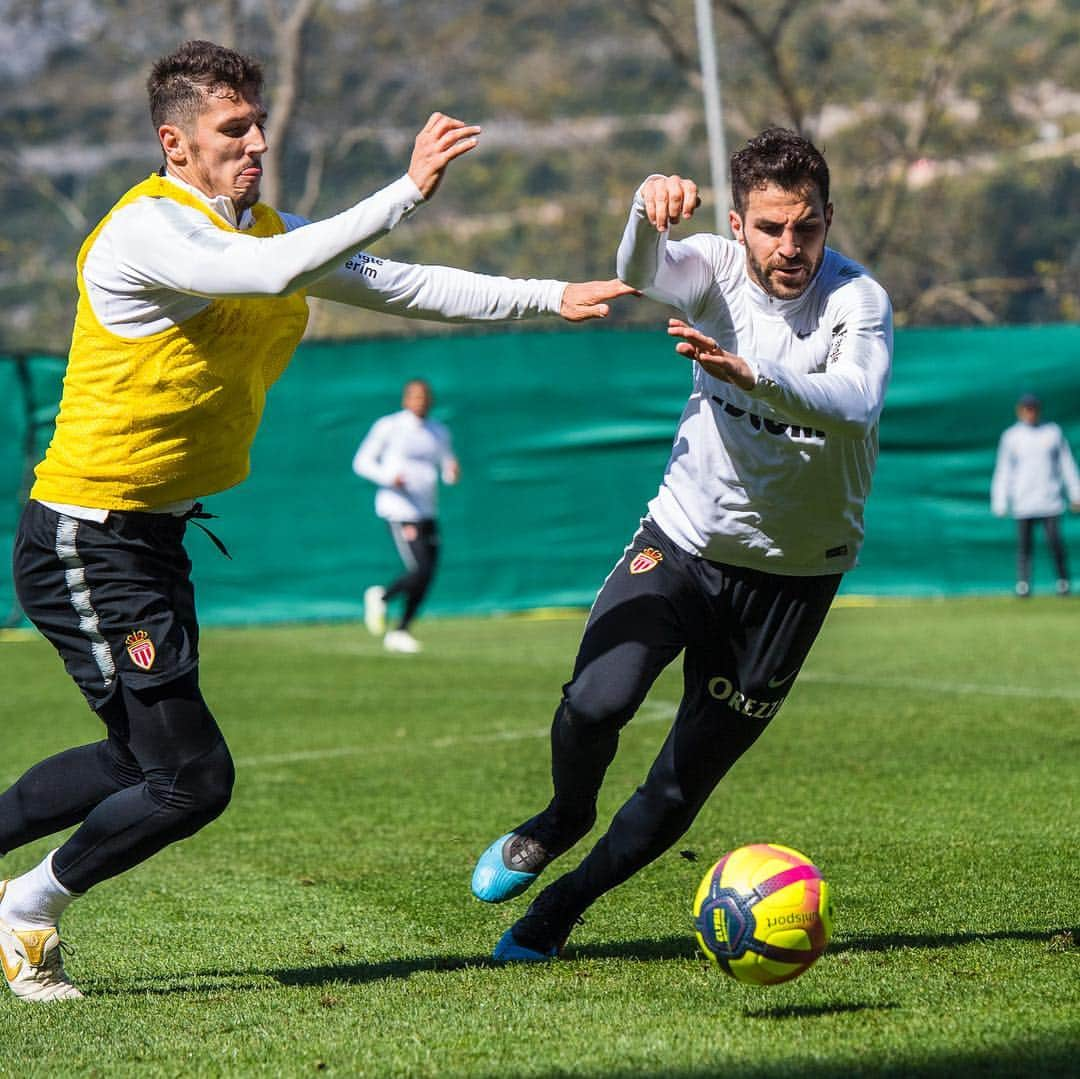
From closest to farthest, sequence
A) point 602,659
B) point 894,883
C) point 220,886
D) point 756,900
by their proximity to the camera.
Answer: point 756,900, point 602,659, point 894,883, point 220,886

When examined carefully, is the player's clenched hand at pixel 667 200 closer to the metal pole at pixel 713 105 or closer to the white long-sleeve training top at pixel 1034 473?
the white long-sleeve training top at pixel 1034 473

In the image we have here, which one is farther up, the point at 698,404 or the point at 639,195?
the point at 639,195

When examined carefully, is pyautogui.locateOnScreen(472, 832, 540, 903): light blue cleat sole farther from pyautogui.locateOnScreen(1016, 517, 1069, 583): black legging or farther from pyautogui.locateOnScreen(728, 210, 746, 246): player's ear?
pyautogui.locateOnScreen(1016, 517, 1069, 583): black legging

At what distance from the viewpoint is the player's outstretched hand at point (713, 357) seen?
170 inches

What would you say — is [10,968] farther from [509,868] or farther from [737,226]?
[737,226]

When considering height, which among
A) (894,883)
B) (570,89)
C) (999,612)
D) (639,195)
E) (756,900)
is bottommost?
(999,612)

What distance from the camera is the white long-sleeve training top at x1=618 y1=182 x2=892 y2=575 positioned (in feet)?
16.2

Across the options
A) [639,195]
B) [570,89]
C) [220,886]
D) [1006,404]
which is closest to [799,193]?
[639,195]

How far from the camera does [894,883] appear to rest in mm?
6227

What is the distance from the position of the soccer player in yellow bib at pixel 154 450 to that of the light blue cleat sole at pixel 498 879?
35.8 inches

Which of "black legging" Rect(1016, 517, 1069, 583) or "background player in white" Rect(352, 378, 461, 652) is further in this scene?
"black legging" Rect(1016, 517, 1069, 583)

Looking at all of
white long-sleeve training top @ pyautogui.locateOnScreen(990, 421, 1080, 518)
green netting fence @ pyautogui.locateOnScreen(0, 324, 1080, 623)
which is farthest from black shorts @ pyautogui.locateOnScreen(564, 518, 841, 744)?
white long-sleeve training top @ pyautogui.locateOnScreen(990, 421, 1080, 518)

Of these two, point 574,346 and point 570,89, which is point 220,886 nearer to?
point 574,346

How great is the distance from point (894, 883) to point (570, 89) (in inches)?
1278
